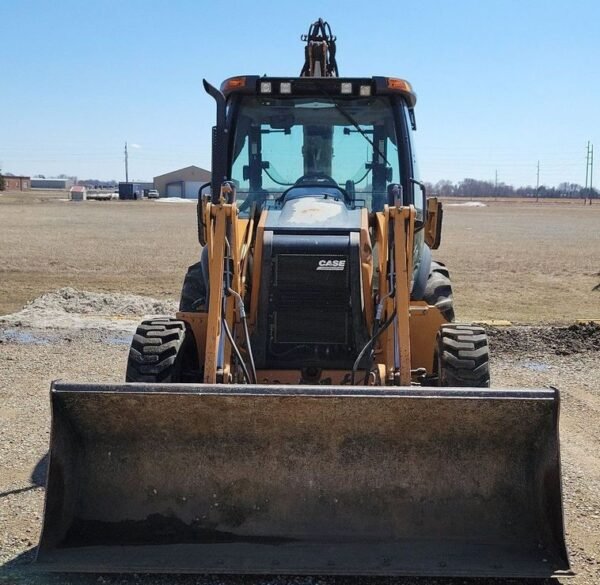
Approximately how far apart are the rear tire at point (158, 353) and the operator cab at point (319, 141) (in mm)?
1224

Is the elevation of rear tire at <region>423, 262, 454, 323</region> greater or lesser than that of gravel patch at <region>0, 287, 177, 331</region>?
greater

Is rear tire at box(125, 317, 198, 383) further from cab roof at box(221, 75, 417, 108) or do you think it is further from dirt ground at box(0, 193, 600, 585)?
cab roof at box(221, 75, 417, 108)

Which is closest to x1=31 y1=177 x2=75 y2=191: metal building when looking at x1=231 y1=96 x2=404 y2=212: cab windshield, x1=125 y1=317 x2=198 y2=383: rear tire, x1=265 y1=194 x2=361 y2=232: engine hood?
x1=231 y1=96 x2=404 y2=212: cab windshield

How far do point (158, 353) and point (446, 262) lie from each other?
15504 millimetres

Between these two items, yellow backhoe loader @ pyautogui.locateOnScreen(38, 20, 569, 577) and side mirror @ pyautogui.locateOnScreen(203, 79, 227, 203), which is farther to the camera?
side mirror @ pyautogui.locateOnScreen(203, 79, 227, 203)

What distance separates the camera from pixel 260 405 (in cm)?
424

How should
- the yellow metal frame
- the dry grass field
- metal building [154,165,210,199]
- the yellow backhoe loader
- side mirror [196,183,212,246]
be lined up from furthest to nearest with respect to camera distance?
metal building [154,165,210,199] → the dry grass field → side mirror [196,183,212,246] → the yellow metal frame → the yellow backhoe loader

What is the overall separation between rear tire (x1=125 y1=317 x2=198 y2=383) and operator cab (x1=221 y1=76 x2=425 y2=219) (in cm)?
122

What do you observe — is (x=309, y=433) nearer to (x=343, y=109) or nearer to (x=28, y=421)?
(x=343, y=109)

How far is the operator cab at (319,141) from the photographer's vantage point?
611 centimetres

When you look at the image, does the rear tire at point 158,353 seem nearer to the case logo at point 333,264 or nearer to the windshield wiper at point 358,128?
the case logo at point 333,264

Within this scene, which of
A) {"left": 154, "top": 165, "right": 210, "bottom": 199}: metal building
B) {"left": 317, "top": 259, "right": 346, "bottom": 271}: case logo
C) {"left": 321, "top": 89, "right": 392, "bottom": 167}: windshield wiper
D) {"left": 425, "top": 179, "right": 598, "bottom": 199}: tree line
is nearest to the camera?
{"left": 317, "top": 259, "right": 346, "bottom": 271}: case logo

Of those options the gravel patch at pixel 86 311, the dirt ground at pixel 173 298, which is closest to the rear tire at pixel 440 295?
the dirt ground at pixel 173 298

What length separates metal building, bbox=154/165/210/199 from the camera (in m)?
97.7
